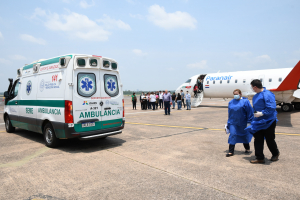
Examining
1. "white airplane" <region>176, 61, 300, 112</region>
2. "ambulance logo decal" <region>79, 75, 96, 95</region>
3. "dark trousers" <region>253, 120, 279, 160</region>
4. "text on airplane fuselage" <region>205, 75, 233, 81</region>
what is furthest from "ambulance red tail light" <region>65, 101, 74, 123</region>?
"text on airplane fuselage" <region>205, 75, 233, 81</region>

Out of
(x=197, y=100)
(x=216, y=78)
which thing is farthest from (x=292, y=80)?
(x=197, y=100)

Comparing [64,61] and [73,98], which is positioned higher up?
[64,61]

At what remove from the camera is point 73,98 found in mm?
6098

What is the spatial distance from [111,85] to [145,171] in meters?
3.39

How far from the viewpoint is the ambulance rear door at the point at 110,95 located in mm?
6793

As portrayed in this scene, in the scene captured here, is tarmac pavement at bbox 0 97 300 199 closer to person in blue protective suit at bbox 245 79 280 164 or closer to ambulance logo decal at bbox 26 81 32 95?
person in blue protective suit at bbox 245 79 280 164

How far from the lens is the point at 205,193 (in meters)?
3.54

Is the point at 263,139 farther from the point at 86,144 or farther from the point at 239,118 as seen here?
the point at 86,144

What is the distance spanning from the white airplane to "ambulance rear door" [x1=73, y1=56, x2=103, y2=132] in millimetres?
10553

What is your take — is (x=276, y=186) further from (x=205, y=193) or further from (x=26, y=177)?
(x=26, y=177)

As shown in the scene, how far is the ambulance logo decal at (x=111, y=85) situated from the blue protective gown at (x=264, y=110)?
13.8 ft

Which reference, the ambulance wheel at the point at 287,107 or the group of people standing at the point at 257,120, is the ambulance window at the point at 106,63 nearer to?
the group of people standing at the point at 257,120

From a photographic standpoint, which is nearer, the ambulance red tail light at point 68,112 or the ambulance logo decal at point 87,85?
the ambulance red tail light at point 68,112

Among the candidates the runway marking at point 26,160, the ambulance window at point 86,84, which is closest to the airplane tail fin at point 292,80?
the ambulance window at point 86,84
